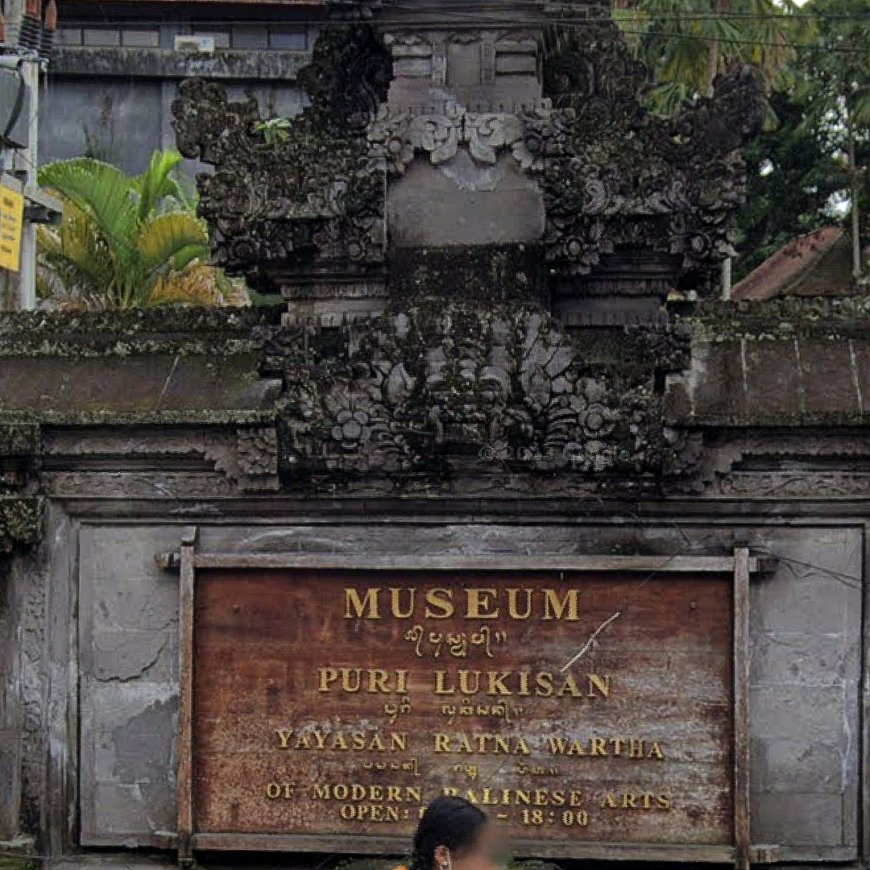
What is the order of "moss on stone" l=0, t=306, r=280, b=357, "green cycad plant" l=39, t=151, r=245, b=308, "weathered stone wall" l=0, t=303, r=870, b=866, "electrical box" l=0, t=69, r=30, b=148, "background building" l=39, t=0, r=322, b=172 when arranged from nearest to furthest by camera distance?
"weathered stone wall" l=0, t=303, r=870, b=866
"moss on stone" l=0, t=306, r=280, b=357
"electrical box" l=0, t=69, r=30, b=148
"green cycad plant" l=39, t=151, r=245, b=308
"background building" l=39, t=0, r=322, b=172

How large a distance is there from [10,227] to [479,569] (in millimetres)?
9470

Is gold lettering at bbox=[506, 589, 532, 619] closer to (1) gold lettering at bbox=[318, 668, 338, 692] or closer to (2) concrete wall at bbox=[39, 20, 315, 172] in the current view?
(1) gold lettering at bbox=[318, 668, 338, 692]

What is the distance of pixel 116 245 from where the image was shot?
72.4 ft

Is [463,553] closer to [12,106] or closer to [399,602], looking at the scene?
[399,602]

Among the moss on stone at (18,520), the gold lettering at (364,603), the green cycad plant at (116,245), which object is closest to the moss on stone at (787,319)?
the gold lettering at (364,603)

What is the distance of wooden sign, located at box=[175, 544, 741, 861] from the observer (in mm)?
9117

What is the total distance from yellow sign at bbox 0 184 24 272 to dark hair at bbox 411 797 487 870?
12540 mm

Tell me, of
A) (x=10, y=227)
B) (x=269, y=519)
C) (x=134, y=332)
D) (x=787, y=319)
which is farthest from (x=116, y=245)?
(x=787, y=319)

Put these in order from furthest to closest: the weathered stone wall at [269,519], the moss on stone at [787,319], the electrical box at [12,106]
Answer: the electrical box at [12,106] → the moss on stone at [787,319] → the weathered stone wall at [269,519]

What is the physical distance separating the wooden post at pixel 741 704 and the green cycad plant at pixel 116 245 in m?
13.8

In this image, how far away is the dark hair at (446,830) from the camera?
4.96m

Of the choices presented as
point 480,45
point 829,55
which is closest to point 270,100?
point 829,55

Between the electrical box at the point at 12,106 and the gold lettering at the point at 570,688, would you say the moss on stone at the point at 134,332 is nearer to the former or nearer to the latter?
the gold lettering at the point at 570,688

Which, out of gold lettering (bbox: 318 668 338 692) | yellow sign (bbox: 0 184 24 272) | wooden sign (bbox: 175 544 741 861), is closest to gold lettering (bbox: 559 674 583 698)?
wooden sign (bbox: 175 544 741 861)
